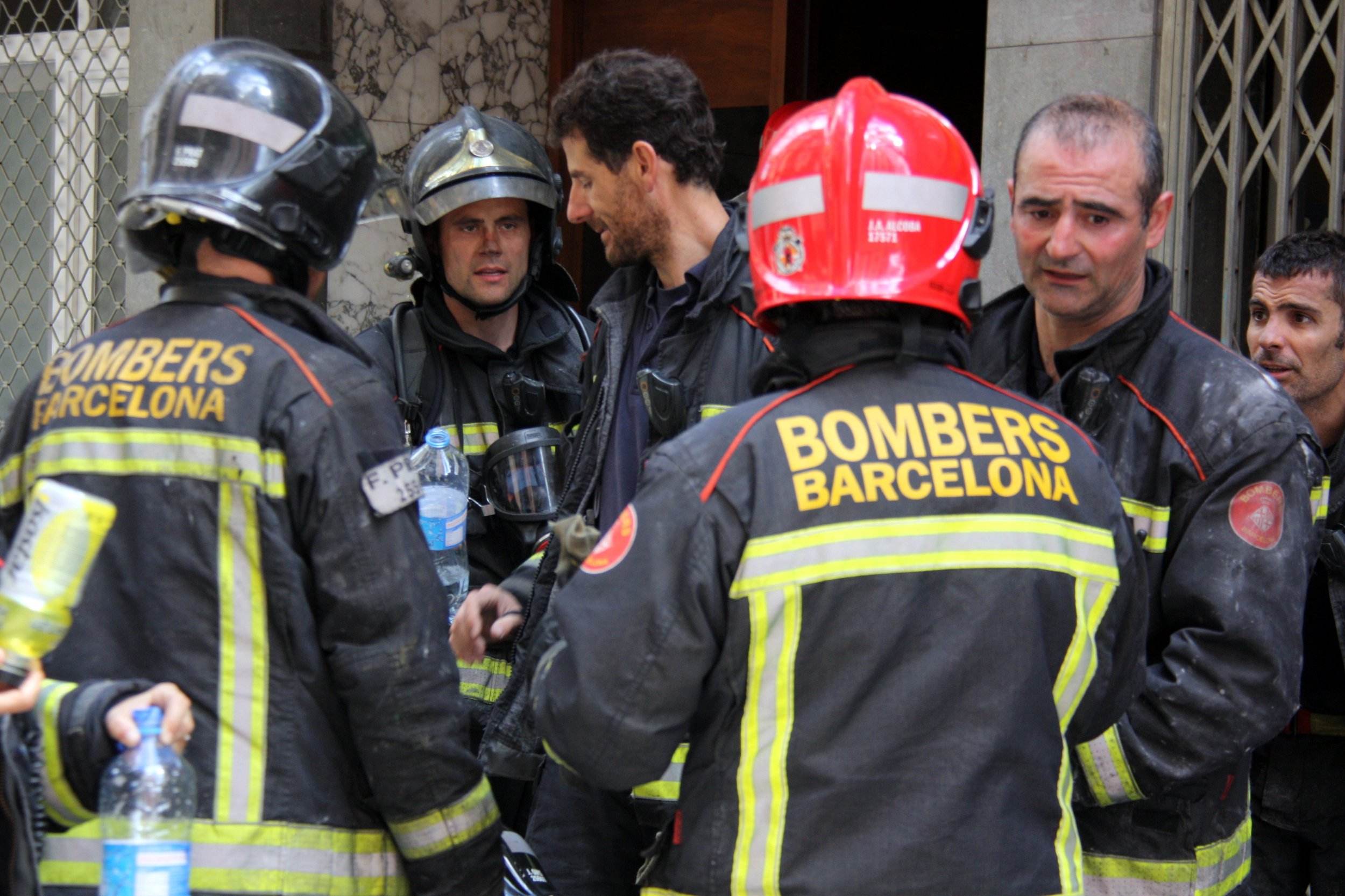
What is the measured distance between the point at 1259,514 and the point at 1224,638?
209 millimetres

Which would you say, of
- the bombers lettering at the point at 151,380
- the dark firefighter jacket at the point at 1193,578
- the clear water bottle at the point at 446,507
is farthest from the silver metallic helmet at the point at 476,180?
the dark firefighter jacket at the point at 1193,578

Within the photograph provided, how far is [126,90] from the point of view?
20.2 feet

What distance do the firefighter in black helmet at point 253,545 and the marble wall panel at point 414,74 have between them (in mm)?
3314

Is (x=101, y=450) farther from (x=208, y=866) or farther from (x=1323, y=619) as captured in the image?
(x=1323, y=619)

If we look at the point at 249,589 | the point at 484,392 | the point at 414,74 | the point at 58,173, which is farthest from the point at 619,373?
the point at 58,173

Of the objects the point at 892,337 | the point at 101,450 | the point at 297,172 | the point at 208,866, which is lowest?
the point at 208,866

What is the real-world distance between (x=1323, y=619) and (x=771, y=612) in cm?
188

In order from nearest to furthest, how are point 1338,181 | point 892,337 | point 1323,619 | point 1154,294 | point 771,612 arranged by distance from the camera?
1. point 771,612
2. point 892,337
3. point 1154,294
4. point 1323,619
5. point 1338,181

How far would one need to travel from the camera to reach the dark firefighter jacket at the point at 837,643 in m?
1.85

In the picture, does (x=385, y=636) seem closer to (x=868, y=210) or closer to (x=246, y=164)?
(x=246, y=164)

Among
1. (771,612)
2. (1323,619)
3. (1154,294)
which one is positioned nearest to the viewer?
(771,612)

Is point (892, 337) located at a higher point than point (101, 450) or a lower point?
higher

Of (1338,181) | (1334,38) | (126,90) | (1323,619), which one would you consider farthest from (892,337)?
(126,90)

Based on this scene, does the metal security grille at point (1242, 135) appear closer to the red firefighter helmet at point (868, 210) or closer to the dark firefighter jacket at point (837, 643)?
the red firefighter helmet at point (868, 210)
